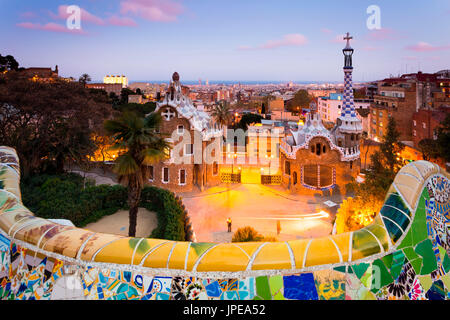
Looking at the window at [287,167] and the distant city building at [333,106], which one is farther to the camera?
the distant city building at [333,106]

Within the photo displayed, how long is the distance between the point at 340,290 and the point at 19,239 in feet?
16.3

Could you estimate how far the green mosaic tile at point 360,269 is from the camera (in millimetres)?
4426

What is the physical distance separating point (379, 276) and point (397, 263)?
37 cm

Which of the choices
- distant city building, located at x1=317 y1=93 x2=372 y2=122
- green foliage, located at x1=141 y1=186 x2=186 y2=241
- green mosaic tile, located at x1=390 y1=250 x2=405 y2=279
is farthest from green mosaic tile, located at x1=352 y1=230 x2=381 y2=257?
distant city building, located at x1=317 y1=93 x2=372 y2=122

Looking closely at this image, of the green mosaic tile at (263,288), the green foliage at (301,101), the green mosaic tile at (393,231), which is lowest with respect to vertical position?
the green mosaic tile at (263,288)

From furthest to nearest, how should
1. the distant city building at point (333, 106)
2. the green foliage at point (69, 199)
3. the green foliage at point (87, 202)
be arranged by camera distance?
the distant city building at point (333, 106)
the green foliage at point (69, 199)
the green foliage at point (87, 202)

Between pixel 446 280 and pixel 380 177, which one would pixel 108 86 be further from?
pixel 446 280

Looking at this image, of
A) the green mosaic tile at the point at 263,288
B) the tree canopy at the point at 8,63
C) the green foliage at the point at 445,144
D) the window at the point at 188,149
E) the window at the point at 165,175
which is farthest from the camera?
the tree canopy at the point at 8,63

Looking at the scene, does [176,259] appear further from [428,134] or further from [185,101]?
[428,134]

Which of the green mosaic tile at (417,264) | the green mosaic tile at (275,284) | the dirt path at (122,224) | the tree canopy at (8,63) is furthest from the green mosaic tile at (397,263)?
the tree canopy at (8,63)

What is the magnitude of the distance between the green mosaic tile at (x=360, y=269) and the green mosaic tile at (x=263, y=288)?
128cm

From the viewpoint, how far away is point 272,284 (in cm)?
426

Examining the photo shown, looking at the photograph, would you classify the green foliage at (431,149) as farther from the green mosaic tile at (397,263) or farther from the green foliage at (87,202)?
the green mosaic tile at (397,263)

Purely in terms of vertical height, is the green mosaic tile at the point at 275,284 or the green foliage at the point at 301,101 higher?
the green foliage at the point at 301,101
